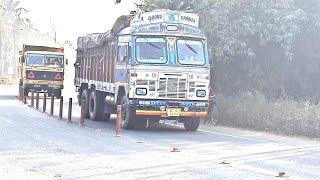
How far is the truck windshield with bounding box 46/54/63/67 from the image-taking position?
35188 millimetres

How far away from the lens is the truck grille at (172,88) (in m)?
17.1

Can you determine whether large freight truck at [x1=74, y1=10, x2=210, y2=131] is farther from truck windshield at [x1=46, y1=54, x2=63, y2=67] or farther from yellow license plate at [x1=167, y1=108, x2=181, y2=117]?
truck windshield at [x1=46, y1=54, x2=63, y2=67]

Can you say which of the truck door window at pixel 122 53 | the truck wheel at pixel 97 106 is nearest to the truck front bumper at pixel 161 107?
the truck door window at pixel 122 53

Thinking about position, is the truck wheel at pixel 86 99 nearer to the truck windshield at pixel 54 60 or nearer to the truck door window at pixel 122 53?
the truck door window at pixel 122 53

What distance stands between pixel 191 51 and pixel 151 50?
1.21m

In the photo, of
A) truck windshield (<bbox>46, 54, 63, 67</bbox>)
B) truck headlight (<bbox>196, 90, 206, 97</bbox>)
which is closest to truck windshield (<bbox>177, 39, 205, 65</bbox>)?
truck headlight (<bbox>196, 90, 206, 97</bbox>)

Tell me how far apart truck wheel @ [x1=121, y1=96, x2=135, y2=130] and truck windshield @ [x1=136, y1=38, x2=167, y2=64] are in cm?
129

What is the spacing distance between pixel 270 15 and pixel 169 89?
731 centimetres

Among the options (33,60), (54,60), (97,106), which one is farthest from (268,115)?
(33,60)

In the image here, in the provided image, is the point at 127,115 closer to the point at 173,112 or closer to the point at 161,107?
the point at 161,107

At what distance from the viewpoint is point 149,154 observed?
1205cm

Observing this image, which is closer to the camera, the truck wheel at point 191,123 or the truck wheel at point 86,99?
the truck wheel at point 191,123

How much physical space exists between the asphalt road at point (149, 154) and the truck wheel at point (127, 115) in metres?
0.33

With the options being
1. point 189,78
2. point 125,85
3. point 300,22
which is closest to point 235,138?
point 189,78
